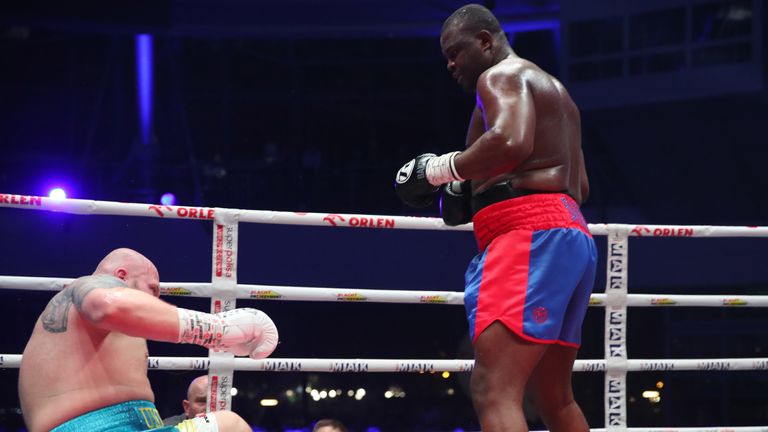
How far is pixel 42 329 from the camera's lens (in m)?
1.86

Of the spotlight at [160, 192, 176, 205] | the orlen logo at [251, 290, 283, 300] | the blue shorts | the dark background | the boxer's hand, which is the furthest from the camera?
the spotlight at [160, 192, 176, 205]

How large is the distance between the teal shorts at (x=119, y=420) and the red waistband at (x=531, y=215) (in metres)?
0.88

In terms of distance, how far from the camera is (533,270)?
82.4 inches

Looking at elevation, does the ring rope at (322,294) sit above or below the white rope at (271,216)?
below

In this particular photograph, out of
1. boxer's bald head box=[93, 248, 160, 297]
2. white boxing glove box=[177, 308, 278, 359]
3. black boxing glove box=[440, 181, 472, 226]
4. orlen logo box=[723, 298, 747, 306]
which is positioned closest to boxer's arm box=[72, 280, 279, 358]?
white boxing glove box=[177, 308, 278, 359]

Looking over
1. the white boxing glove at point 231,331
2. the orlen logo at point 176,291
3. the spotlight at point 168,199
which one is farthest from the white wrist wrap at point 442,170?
the spotlight at point 168,199

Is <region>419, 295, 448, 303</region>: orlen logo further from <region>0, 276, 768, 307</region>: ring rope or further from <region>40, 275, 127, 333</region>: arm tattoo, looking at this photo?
<region>40, 275, 127, 333</region>: arm tattoo

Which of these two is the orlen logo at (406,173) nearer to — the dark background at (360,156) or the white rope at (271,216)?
the white rope at (271,216)

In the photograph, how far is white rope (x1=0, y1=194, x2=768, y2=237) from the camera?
9.13 ft

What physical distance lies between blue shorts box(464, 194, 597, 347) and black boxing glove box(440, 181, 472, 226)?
0.18m

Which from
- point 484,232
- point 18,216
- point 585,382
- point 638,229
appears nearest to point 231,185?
point 18,216

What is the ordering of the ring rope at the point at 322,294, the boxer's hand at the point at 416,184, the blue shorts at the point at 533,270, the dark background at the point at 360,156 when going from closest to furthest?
the blue shorts at the point at 533,270 → the boxer's hand at the point at 416,184 → the ring rope at the point at 322,294 → the dark background at the point at 360,156

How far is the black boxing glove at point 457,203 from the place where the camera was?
2.42 m

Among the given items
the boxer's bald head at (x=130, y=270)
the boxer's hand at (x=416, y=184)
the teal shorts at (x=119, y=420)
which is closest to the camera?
the teal shorts at (x=119, y=420)
